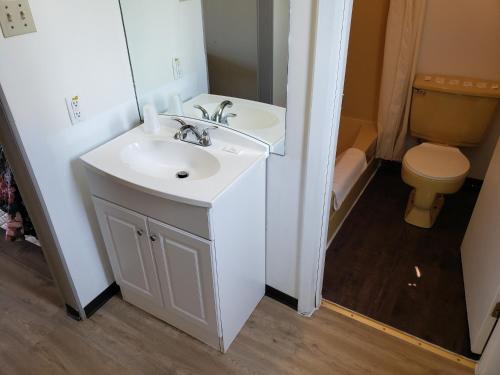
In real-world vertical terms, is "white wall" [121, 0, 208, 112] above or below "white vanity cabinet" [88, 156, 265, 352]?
above

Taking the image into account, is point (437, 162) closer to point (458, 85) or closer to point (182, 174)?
point (458, 85)

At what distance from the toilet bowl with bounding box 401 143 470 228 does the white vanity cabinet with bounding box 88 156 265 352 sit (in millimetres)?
1109

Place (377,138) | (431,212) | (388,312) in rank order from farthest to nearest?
1. (377,138)
2. (431,212)
3. (388,312)

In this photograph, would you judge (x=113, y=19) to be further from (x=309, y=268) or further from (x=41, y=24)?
(x=309, y=268)

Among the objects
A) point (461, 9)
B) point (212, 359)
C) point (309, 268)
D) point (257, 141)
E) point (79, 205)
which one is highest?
point (461, 9)

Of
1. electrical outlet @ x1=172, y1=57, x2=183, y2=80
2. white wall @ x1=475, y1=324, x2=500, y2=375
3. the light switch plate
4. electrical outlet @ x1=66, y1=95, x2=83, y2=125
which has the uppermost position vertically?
the light switch plate

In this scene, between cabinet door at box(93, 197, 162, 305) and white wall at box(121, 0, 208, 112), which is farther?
white wall at box(121, 0, 208, 112)

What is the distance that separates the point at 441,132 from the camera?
261 cm

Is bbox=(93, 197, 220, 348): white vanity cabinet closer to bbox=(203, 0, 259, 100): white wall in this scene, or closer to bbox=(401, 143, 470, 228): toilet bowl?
bbox=(203, 0, 259, 100): white wall

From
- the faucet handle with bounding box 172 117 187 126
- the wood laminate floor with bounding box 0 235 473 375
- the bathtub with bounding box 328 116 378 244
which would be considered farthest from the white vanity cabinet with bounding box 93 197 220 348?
the bathtub with bounding box 328 116 378 244

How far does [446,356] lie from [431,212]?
1025 millimetres

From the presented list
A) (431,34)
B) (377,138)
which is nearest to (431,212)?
(377,138)

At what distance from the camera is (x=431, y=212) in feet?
8.27

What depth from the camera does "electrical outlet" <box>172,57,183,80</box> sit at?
1.87 metres
